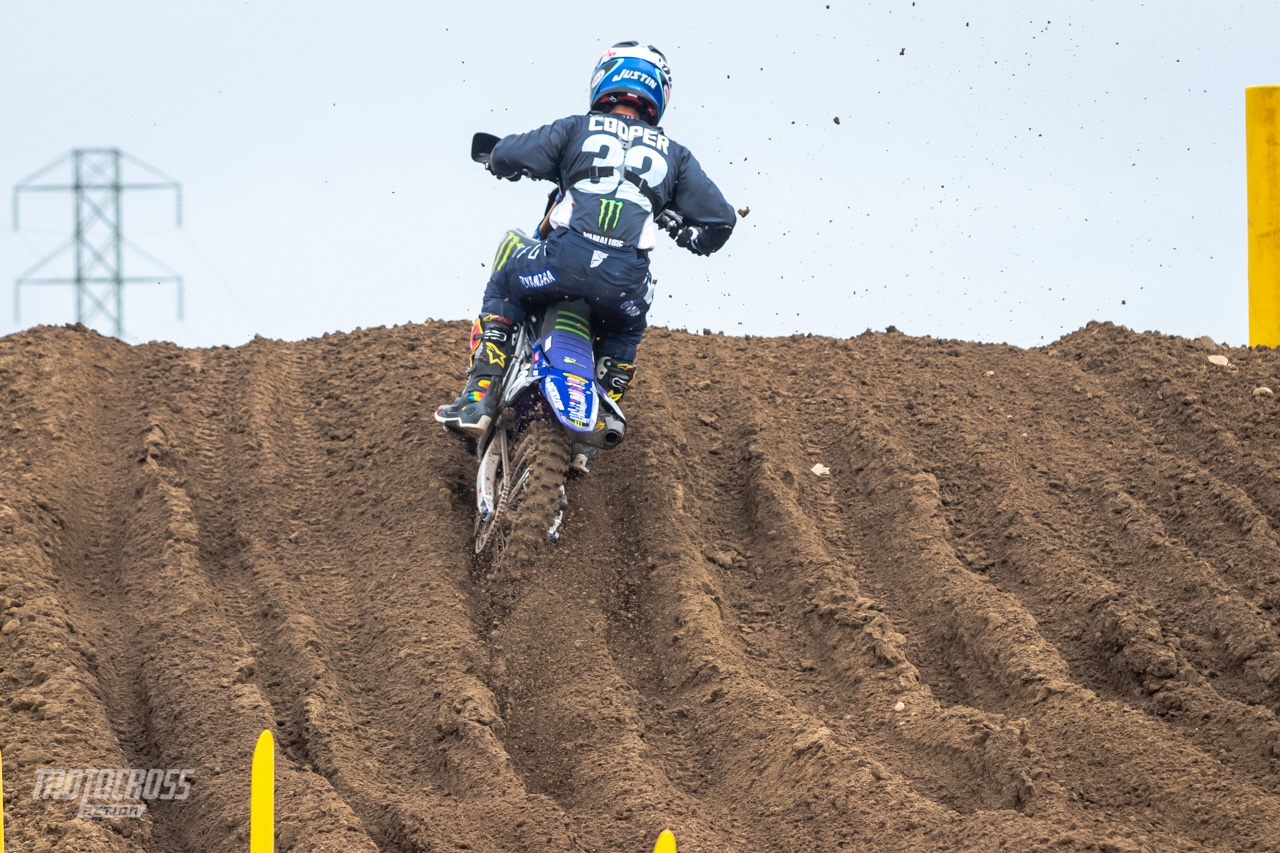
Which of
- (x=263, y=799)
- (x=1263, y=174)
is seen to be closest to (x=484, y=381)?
(x=263, y=799)

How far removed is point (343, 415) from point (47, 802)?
487 cm

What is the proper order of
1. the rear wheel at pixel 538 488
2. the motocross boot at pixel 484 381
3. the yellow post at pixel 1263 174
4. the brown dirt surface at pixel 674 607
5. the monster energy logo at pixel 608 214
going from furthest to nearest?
the yellow post at pixel 1263 174 < the motocross boot at pixel 484 381 < the monster energy logo at pixel 608 214 < the rear wheel at pixel 538 488 < the brown dirt surface at pixel 674 607

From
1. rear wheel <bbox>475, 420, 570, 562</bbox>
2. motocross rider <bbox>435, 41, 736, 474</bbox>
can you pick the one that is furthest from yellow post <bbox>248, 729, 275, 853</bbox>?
motocross rider <bbox>435, 41, 736, 474</bbox>

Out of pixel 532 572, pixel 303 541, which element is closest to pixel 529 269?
pixel 532 572

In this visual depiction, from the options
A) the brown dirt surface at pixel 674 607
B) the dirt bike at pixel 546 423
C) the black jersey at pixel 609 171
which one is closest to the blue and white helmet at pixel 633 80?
the black jersey at pixel 609 171

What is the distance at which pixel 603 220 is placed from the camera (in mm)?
7094

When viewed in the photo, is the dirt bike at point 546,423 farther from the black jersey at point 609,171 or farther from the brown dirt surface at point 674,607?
the black jersey at point 609,171

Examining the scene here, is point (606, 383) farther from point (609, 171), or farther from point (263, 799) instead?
point (263, 799)

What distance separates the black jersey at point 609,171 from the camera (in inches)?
281

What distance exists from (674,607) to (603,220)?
205 cm

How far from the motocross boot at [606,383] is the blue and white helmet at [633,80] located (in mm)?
1371
